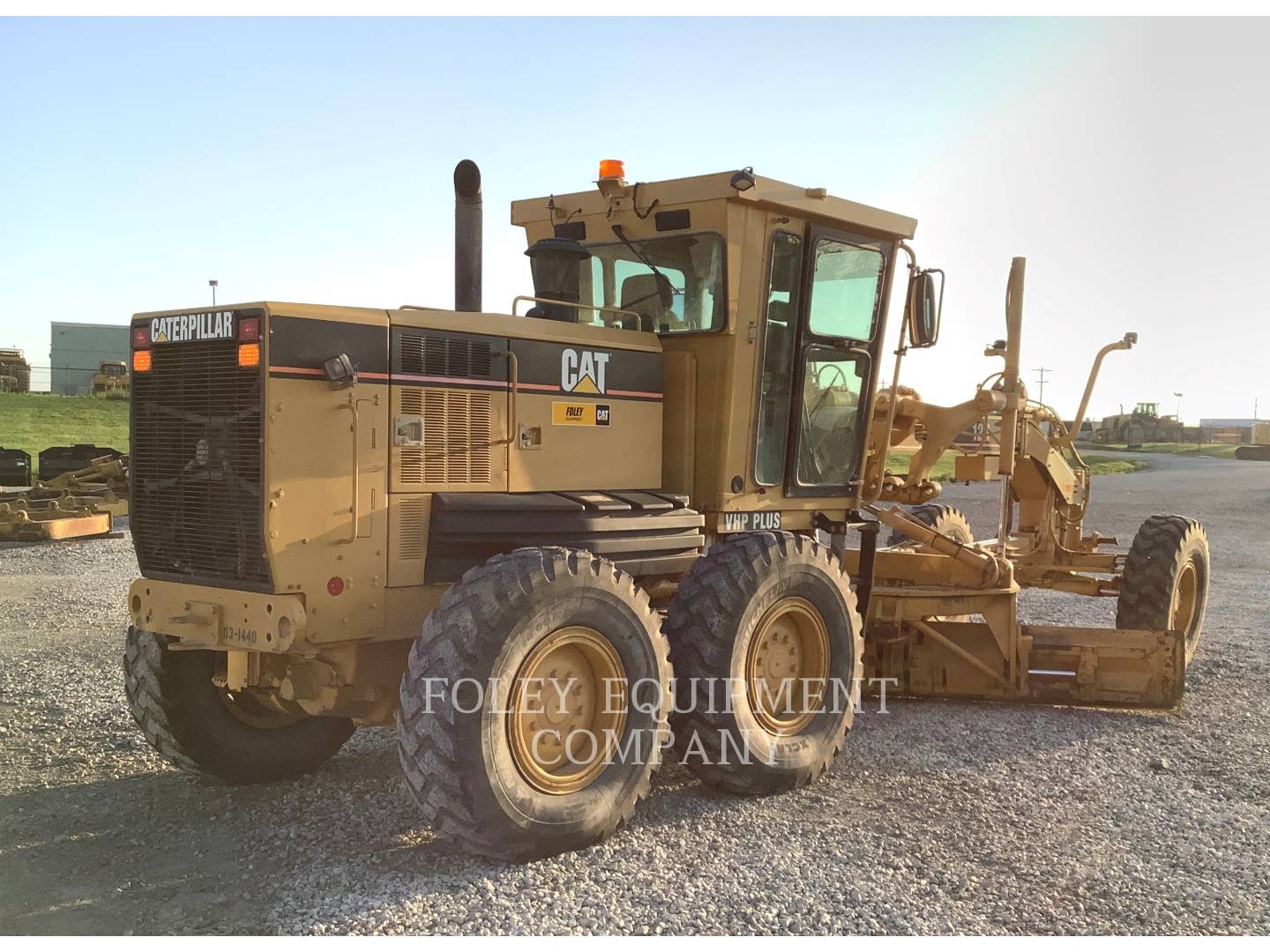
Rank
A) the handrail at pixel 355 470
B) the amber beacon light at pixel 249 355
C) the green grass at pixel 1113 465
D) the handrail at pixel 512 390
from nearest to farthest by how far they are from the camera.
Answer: the amber beacon light at pixel 249 355 → the handrail at pixel 355 470 → the handrail at pixel 512 390 → the green grass at pixel 1113 465

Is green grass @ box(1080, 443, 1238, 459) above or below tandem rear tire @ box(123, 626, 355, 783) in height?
above

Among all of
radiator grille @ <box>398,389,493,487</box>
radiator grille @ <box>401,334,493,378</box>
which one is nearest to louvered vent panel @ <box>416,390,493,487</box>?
radiator grille @ <box>398,389,493,487</box>

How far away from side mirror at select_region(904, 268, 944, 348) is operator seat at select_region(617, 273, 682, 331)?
63.8 inches

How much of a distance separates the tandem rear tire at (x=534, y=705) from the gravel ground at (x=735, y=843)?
231 millimetres

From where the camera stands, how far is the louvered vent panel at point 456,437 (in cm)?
565

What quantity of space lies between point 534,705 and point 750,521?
2.23 metres

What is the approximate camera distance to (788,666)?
22.1 feet

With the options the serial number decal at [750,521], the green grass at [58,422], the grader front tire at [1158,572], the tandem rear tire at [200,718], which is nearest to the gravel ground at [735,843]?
the tandem rear tire at [200,718]

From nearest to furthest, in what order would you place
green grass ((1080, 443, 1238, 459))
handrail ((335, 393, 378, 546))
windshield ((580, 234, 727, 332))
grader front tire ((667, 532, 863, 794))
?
handrail ((335, 393, 378, 546)) → grader front tire ((667, 532, 863, 794)) → windshield ((580, 234, 727, 332)) → green grass ((1080, 443, 1238, 459))

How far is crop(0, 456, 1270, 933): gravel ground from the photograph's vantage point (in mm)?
4684

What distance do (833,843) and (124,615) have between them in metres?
8.43

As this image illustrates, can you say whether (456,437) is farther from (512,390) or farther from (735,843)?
(735,843)

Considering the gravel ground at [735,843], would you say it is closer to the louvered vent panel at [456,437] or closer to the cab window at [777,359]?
the louvered vent panel at [456,437]

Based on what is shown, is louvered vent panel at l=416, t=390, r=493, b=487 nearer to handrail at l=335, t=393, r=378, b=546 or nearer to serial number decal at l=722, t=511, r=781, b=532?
handrail at l=335, t=393, r=378, b=546
